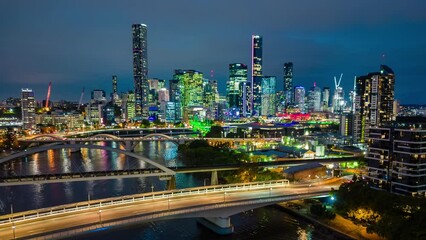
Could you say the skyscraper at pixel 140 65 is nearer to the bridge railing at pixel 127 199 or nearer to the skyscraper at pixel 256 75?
the skyscraper at pixel 256 75

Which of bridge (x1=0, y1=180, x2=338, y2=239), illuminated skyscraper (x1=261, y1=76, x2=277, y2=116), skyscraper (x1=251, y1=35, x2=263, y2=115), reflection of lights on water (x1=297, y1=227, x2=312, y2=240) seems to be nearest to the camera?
bridge (x1=0, y1=180, x2=338, y2=239)

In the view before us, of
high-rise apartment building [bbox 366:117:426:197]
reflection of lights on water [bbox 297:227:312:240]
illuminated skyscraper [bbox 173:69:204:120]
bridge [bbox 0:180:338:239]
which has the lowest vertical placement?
reflection of lights on water [bbox 297:227:312:240]

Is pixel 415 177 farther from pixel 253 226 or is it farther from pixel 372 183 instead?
pixel 253 226

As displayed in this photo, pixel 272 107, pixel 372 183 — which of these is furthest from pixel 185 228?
pixel 272 107

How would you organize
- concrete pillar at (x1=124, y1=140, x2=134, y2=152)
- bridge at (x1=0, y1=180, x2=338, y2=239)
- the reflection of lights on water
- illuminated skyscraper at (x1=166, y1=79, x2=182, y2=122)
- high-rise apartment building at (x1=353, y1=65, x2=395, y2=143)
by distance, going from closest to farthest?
bridge at (x1=0, y1=180, x2=338, y2=239), the reflection of lights on water, concrete pillar at (x1=124, y1=140, x2=134, y2=152), high-rise apartment building at (x1=353, y1=65, x2=395, y2=143), illuminated skyscraper at (x1=166, y1=79, x2=182, y2=122)

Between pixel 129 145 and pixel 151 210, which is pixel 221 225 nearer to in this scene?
pixel 151 210

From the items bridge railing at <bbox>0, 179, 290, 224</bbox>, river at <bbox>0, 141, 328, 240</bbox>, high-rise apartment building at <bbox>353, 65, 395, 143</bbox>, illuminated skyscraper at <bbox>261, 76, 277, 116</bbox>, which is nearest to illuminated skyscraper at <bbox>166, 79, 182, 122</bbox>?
illuminated skyscraper at <bbox>261, 76, 277, 116</bbox>

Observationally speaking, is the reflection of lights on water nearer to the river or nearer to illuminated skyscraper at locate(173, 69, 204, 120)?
the river
